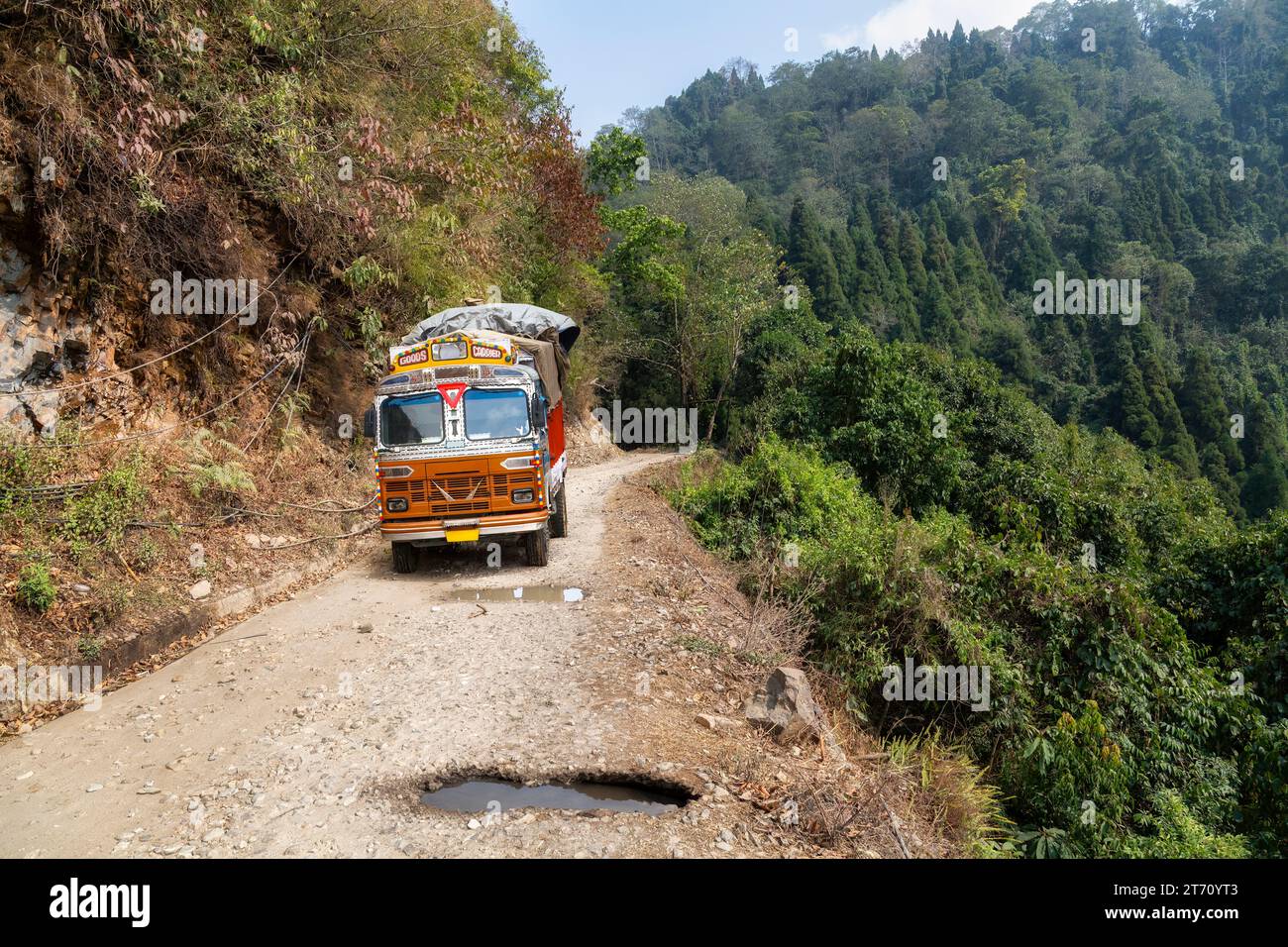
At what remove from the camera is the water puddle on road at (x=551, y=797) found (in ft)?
15.4

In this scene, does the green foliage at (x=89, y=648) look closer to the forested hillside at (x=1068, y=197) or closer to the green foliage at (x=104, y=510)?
the green foliage at (x=104, y=510)

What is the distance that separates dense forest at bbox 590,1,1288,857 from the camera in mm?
8836

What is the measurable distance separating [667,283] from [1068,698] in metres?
27.5

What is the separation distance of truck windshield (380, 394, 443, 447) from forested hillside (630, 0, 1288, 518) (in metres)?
39.8

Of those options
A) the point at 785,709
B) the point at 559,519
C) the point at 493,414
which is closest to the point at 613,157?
the point at 559,519

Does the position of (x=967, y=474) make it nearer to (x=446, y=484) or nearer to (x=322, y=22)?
(x=446, y=484)

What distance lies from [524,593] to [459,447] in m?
1.97

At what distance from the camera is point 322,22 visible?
11.9m

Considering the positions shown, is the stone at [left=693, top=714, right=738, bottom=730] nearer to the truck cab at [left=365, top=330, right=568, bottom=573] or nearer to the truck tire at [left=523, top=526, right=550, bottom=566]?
the truck cab at [left=365, top=330, right=568, bottom=573]

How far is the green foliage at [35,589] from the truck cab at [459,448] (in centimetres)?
339

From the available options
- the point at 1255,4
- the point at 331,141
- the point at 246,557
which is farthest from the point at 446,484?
the point at 1255,4

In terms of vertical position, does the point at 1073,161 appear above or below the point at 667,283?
above
